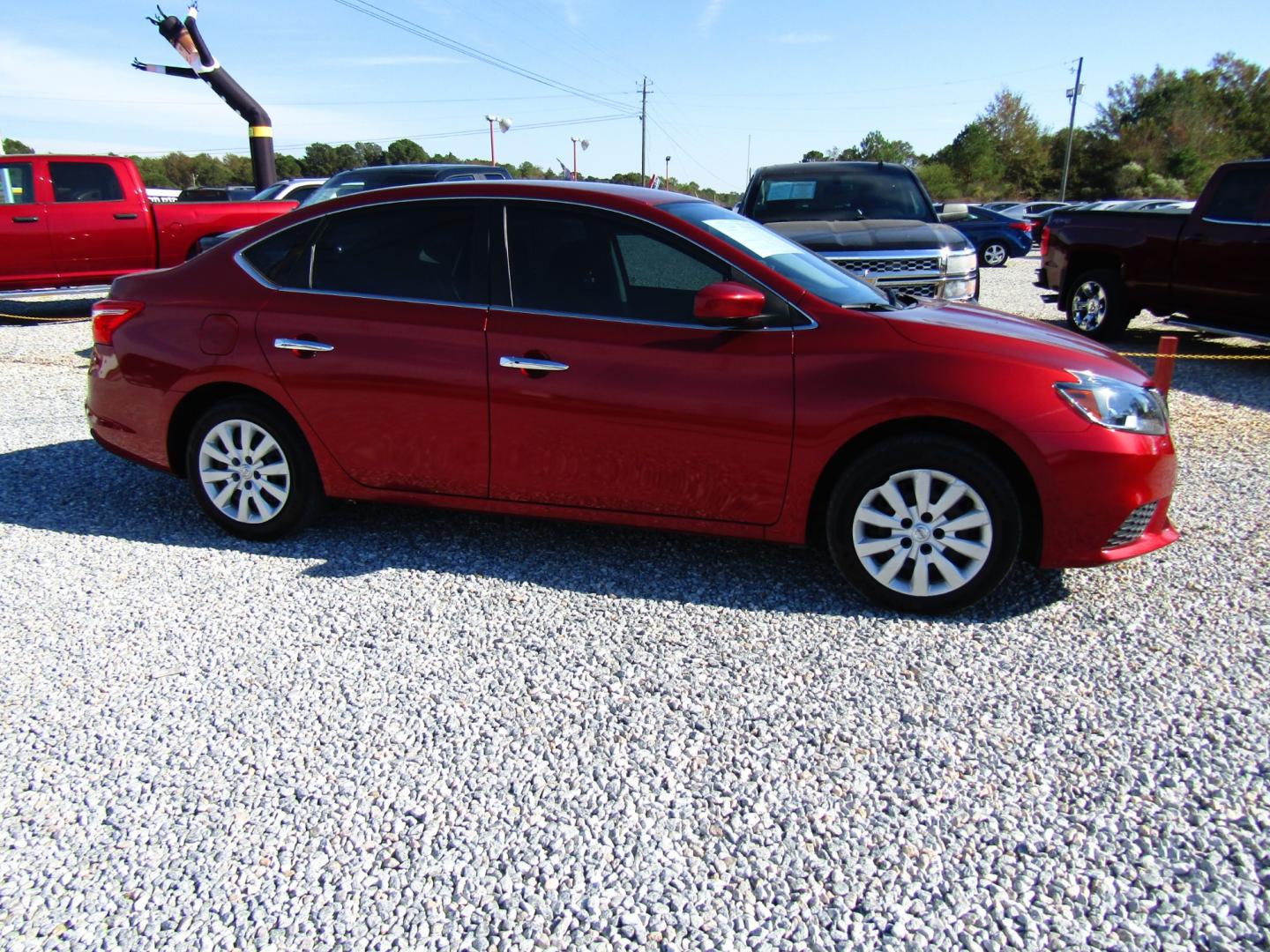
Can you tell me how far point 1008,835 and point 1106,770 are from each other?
50 centimetres

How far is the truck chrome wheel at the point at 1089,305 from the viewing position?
35.5 ft

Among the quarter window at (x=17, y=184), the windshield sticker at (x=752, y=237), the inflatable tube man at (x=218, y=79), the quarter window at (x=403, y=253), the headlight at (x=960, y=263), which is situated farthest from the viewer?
the inflatable tube man at (x=218, y=79)

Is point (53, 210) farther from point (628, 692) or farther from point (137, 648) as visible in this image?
point (628, 692)

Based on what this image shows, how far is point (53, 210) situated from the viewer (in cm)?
1260

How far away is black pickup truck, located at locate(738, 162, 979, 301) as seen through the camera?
8.62 meters

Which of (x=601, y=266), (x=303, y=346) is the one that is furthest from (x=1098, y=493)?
(x=303, y=346)

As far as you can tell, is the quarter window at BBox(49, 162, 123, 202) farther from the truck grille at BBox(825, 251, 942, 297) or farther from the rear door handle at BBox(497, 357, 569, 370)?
the rear door handle at BBox(497, 357, 569, 370)

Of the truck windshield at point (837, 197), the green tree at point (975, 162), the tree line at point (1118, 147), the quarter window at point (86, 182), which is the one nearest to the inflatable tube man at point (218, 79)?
the quarter window at point (86, 182)

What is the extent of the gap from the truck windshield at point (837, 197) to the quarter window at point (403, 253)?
5976 mm

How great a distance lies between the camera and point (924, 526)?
3.83 metres

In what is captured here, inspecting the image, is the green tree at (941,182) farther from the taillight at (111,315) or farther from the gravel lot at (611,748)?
the gravel lot at (611,748)

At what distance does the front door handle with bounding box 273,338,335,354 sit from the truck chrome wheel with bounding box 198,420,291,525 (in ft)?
1.39

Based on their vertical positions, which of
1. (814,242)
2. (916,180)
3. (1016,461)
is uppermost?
(916,180)

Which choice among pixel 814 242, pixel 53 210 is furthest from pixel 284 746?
pixel 53 210
